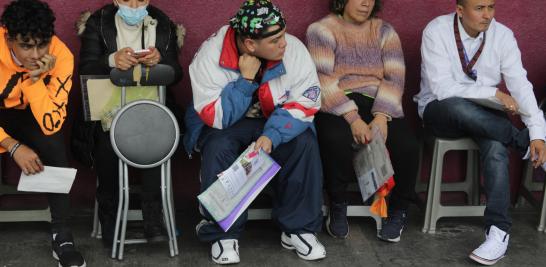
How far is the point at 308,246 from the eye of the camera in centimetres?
376

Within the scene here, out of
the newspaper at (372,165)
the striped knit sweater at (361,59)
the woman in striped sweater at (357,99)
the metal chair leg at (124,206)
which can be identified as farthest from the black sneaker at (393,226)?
the metal chair leg at (124,206)

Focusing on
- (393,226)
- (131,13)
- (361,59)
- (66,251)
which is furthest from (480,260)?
(131,13)

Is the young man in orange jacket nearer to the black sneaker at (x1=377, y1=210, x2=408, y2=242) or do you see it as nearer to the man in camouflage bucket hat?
the man in camouflage bucket hat

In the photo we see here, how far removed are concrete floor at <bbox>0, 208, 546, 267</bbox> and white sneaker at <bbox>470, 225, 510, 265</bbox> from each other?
0.04 meters

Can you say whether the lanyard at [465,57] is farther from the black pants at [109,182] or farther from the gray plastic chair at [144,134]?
the black pants at [109,182]

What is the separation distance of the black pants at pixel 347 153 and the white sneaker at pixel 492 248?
445mm

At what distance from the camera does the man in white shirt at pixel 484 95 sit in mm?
3889

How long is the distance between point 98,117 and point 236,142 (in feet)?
2.19

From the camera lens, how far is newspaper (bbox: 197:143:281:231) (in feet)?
11.7

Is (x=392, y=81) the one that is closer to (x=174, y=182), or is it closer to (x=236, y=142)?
(x=236, y=142)

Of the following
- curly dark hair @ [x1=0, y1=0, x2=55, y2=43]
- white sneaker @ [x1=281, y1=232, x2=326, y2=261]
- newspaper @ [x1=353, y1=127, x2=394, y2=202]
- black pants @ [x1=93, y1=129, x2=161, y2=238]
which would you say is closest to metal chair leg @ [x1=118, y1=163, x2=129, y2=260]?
black pants @ [x1=93, y1=129, x2=161, y2=238]

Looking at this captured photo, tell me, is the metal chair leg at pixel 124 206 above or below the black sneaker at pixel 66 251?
above

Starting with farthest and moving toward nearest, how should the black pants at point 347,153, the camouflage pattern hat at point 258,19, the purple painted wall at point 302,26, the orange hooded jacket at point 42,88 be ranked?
the purple painted wall at point 302,26
the black pants at point 347,153
the camouflage pattern hat at point 258,19
the orange hooded jacket at point 42,88

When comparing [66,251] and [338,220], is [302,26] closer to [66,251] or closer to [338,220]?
[338,220]
